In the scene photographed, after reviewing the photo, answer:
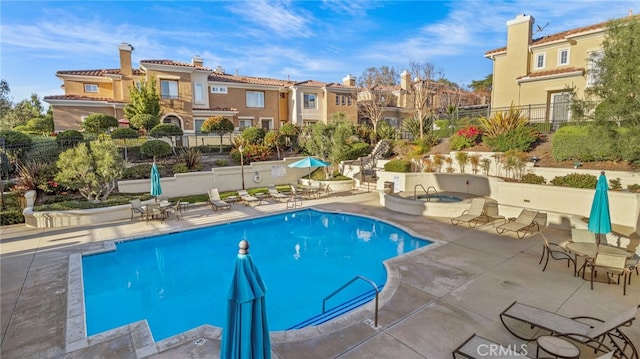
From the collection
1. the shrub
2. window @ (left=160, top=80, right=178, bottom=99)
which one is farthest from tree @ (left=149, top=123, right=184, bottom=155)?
window @ (left=160, top=80, right=178, bottom=99)

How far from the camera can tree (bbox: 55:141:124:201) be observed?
45.6 ft

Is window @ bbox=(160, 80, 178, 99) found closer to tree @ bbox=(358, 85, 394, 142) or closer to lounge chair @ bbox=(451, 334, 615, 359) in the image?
tree @ bbox=(358, 85, 394, 142)

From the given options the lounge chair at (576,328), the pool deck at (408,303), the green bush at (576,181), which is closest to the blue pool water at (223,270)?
the pool deck at (408,303)

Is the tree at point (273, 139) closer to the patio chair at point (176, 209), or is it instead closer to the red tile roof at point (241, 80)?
the patio chair at point (176, 209)

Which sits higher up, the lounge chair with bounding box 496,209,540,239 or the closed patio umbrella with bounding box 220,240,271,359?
the closed patio umbrella with bounding box 220,240,271,359

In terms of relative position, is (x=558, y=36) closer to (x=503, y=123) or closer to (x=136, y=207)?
(x=503, y=123)

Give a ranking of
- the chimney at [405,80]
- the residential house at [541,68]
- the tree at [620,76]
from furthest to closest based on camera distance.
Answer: the chimney at [405,80] < the residential house at [541,68] < the tree at [620,76]

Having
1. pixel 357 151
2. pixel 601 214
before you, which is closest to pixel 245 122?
pixel 357 151

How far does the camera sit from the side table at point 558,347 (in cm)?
421

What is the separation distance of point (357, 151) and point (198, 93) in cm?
1724

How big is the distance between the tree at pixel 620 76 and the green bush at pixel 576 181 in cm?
362

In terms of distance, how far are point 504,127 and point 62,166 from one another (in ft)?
74.4

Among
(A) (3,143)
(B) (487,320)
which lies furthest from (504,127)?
(A) (3,143)

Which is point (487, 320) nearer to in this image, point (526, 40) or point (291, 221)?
point (291, 221)
